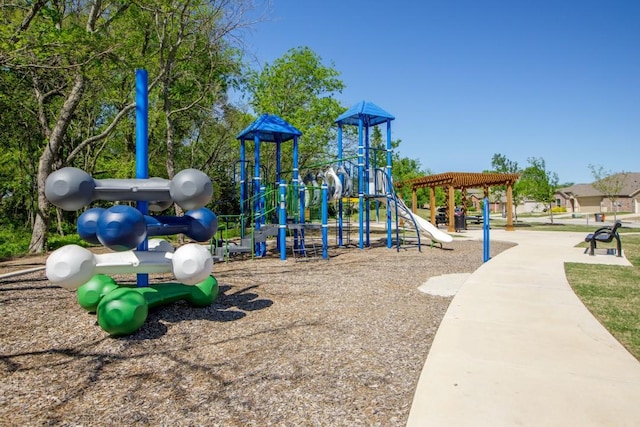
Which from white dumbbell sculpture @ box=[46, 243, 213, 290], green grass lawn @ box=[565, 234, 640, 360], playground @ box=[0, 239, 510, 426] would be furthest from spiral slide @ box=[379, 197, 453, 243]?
white dumbbell sculpture @ box=[46, 243, 213, 290]

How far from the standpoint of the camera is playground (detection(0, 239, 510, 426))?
3033mm

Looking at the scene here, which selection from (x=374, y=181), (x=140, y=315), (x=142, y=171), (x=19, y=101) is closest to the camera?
(x=140, y=315)

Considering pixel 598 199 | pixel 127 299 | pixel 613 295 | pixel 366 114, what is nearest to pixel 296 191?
pixel 366 114

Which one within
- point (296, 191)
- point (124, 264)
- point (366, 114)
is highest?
point (366, 114)

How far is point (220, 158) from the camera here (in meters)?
28.1

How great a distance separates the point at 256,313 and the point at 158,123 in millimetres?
19073

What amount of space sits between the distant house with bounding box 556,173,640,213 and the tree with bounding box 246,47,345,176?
1995 inches

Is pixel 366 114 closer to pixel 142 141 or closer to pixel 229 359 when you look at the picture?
pixel 142 141

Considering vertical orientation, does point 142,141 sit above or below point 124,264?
above

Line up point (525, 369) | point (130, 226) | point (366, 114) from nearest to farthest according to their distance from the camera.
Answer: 1. point (525, 369)
2. point (130, 226)
3. point (366, 114)

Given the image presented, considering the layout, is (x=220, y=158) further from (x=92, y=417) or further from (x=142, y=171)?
(x=92, y=417)

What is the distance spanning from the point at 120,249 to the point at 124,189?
745 mm

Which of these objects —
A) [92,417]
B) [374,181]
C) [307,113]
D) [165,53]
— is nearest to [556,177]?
[307,113]

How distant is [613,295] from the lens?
21.4 ft
